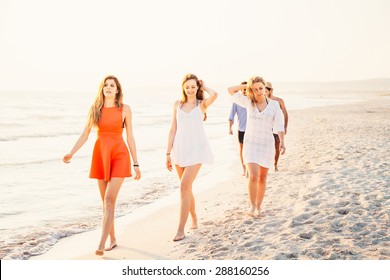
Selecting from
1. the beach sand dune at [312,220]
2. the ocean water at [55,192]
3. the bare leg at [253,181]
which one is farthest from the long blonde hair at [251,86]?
the ocean water at [55,192]

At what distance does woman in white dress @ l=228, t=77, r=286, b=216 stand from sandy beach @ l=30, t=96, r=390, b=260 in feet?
2.31

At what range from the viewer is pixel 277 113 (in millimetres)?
5820

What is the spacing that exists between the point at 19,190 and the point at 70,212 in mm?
2294

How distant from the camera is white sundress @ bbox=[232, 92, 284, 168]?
→ 5793 millimetres

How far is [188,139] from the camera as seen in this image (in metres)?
5.13

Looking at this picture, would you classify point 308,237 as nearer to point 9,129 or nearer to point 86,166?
point 86,166

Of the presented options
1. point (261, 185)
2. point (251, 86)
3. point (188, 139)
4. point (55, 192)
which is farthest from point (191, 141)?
point (55, 192)

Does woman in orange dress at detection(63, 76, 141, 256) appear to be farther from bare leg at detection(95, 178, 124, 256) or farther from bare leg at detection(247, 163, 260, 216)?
bare leg at detection(247, 163, 260, 216)

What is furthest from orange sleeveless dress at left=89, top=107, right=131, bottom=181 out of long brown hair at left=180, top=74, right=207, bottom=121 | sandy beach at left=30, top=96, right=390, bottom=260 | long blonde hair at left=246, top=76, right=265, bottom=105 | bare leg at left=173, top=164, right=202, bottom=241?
long blonde hair at left=246, top=76, right=265, bottom=105

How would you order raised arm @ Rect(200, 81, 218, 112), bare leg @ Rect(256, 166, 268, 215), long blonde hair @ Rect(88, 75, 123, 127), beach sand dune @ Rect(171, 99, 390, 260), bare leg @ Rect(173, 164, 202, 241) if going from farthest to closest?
bare leg @ Rect(256, 166, 268, 215) → raised arm @ Rect(200, 81, 218, 112) → bare leg @ Rect(173, 164, 202, 241) → long blonde hair @ Rect(88, 75, 123, 127) → beach sand dune @ Rect(171, 99, 390, 260)

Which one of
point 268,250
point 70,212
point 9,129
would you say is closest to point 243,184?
point 70,212

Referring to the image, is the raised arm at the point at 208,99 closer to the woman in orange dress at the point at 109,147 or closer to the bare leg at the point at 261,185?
the woman in orange dress at the point at 109,147

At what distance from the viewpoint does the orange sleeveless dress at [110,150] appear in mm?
4656

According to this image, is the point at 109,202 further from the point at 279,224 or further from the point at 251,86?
the point at 251,86
